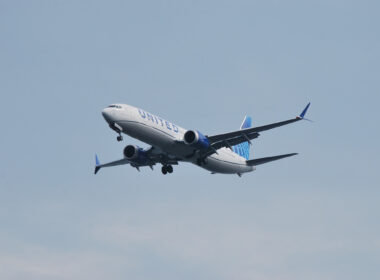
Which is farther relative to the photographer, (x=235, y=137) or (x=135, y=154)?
(x=135, y=154)

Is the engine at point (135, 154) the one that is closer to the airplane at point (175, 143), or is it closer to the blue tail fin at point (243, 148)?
the airplane at point (175, 143)

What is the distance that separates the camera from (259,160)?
6531 centimetres

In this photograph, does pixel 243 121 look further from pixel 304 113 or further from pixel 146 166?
pixel 304 113

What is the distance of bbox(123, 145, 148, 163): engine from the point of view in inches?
2504

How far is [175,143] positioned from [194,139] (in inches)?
65.6

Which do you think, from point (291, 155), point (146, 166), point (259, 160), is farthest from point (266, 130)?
point (146, 166)

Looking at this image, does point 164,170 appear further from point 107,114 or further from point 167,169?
point 107,114

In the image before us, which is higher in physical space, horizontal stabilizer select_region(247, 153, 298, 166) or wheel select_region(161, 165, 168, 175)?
horizontal stabilizer select_region(247, 153, 298, 166)

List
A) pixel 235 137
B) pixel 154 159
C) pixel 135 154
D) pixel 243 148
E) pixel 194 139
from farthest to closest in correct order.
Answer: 1. pixel 243 148
2. pixel 154 159
3. pixel 135 154
4. pixel 235 137
5. pixel 194 139

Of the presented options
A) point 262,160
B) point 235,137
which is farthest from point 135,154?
point 262,160

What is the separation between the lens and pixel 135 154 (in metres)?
63.5

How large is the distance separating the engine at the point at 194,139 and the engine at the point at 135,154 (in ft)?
20.8

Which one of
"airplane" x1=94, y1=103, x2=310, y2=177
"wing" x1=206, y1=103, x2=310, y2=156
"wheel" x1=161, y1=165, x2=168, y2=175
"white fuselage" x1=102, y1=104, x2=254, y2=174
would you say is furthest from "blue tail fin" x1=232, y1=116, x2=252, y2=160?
"wheel" x1=161, y1=165, x2=168, y2=175

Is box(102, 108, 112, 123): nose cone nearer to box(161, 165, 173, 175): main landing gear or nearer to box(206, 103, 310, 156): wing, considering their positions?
box(206, 103, 310, 156): wing
